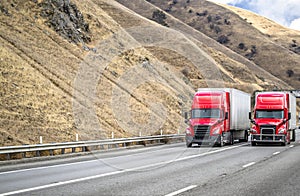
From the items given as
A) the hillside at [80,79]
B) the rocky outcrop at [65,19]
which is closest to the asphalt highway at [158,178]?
the hillside at [80,79]

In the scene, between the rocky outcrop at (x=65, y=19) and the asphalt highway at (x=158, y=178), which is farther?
the rocky outcrop at (x=65, y=19)

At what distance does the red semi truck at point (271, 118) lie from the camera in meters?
31.2

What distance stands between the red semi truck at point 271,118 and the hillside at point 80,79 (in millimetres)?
12059

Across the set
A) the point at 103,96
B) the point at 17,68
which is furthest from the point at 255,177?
the point at 103,96

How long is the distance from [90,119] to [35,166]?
71.4 feet

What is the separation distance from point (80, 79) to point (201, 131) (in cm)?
2277

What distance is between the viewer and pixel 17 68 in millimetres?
41906

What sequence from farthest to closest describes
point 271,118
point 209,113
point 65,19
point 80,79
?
1. point 65,19
2. point 80,79
3. point 271,118
4. point 209,113

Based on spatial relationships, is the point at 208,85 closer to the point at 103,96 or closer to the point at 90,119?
the point at 103,96

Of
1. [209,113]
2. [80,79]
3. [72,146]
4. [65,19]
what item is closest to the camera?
[72,146]

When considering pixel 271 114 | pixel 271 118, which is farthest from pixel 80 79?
pixel 271 118

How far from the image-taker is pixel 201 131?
29672 mm

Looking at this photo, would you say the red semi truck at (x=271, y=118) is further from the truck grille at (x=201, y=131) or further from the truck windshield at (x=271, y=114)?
the truck grille at (x=201, y=131)

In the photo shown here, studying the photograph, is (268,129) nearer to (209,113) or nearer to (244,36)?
(209,113)
